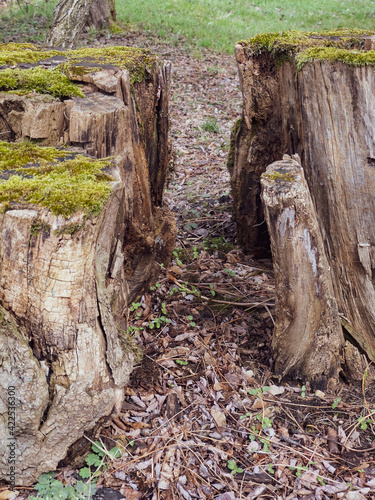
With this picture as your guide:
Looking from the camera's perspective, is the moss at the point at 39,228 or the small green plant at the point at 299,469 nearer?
the moss at the point at 39,228

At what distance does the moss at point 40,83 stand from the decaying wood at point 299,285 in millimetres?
1594

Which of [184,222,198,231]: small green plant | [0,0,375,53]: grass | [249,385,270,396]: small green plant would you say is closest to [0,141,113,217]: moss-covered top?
[249,385,270,396]: small green plant

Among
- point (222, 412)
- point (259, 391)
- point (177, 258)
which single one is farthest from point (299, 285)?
point (177, 258)

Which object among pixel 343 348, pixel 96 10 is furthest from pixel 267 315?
pixel 96 10

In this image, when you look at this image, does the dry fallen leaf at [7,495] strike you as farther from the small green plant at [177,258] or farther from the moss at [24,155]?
the small green plant at [177,258]

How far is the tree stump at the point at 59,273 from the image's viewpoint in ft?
7.00

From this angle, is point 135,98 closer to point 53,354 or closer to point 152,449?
point 53,354

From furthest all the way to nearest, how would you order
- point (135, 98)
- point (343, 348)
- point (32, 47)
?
point (32, 47)
point (135, 98)
point (343, 348)

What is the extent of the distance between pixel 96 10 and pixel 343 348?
12.5m

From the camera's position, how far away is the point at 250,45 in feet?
12.7

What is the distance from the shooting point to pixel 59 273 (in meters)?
2.16

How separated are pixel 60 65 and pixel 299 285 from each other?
260 cm

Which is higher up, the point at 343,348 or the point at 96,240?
the point at 96,240

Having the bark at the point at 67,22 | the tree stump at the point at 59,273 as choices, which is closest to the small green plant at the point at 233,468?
the tree stump at the point at 59,273
